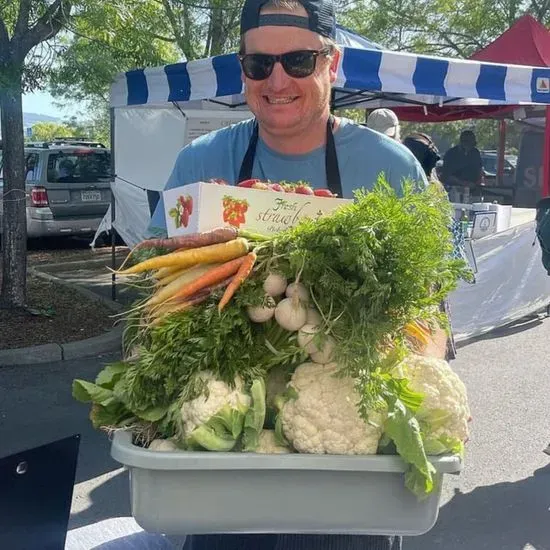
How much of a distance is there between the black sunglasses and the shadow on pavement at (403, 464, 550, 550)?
2295 millimetres

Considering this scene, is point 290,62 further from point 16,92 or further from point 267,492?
point 16,92

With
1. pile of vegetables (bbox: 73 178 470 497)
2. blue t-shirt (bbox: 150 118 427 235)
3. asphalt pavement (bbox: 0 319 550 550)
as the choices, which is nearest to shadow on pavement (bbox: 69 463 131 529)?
asphalt pavement (bbox: 0 319 550 550)

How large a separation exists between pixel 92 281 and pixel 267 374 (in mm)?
7634

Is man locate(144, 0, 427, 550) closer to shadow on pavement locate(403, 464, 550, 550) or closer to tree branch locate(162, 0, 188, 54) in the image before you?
shadow on pavement locate(403, 464, 550, 550)

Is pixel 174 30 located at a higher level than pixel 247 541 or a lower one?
higher

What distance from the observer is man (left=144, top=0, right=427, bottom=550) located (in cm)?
181

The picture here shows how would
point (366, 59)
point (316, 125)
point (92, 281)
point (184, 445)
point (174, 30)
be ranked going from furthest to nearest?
point (174, 30), point (92, 281), point (366, 59), point (316, 125), point (184, 445)

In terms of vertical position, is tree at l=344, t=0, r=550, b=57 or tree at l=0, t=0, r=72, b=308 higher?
tree at l=344, t=0, r=550, b=57

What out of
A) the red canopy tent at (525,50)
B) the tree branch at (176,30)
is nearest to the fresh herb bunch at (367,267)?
the red canopy tent at (525,50)

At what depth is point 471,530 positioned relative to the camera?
3455mm

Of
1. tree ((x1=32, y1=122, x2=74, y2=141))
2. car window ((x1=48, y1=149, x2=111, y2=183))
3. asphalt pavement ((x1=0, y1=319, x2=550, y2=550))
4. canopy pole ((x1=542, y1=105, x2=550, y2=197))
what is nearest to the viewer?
asphalt pavement ((x1=0, y1=319, x2=550, y2=550))

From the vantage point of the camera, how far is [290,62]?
1.83 metres

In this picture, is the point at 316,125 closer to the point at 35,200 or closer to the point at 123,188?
the point at 123,188

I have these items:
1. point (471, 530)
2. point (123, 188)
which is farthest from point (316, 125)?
point (123, 188)
